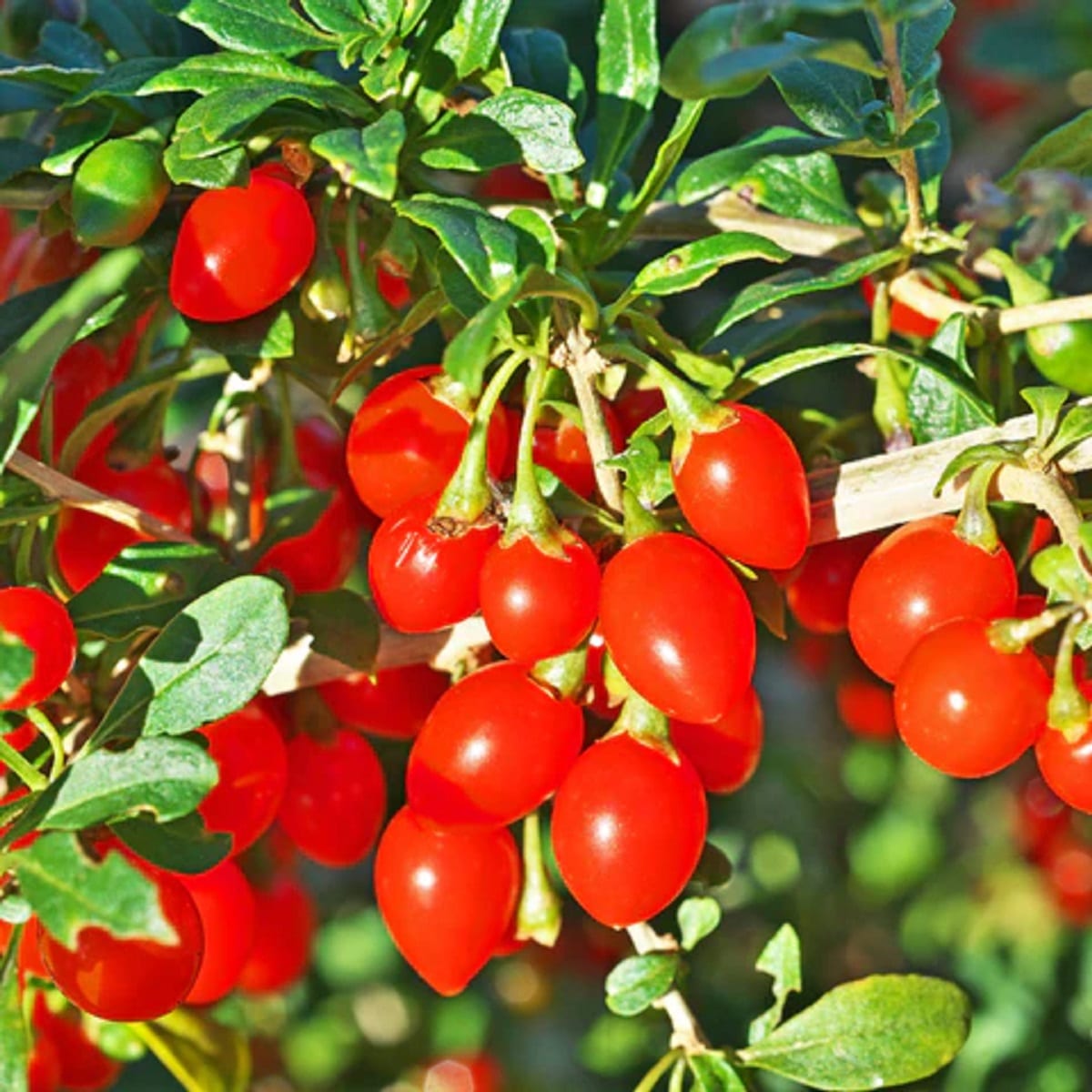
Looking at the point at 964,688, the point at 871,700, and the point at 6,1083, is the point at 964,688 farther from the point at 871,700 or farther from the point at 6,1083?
the point at 871,700

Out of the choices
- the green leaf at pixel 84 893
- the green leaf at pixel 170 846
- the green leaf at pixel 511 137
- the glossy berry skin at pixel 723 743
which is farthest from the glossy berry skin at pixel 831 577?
the green leaf at pixel 84 893

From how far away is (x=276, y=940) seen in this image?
1666mm

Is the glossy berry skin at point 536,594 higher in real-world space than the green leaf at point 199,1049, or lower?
higher

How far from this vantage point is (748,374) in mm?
1088

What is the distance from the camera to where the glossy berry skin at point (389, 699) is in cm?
130

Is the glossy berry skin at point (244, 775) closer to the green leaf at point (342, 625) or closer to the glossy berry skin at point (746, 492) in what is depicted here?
the green leaf at point (342, 625)

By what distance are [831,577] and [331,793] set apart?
41cm

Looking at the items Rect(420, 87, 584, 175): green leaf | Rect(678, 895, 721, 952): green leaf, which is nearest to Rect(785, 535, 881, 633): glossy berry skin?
Rect(678, 895, 721, 952): green leaf

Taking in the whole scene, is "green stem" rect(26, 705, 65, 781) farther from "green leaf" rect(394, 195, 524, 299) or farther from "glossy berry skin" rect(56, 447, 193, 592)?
"green leaf" rect(394, 195, 524, 299)

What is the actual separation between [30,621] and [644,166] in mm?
1290

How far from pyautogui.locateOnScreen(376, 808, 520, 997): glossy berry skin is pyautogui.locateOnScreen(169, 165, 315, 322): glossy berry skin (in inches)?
14.4

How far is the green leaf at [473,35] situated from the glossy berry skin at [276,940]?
0.87 metres

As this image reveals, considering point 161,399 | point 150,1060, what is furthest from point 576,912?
point 161,399

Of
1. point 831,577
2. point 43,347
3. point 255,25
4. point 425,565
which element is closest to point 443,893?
point 425,565
